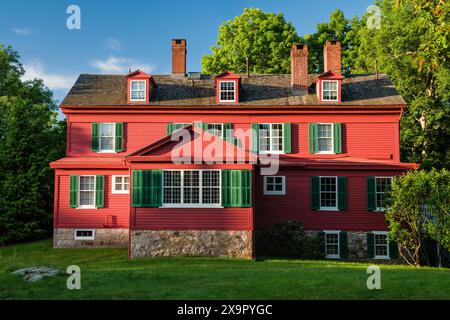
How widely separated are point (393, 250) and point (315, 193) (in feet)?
14.4

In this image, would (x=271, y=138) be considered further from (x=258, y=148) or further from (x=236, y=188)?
(x=236, y=188)

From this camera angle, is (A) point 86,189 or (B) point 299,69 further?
(B) point 299,69

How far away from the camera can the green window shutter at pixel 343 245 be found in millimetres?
22062

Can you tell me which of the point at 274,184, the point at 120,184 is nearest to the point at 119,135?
the point at 120,184

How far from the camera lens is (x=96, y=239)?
22906 mm

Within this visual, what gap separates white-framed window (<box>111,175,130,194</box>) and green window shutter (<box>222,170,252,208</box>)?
20.6 ft

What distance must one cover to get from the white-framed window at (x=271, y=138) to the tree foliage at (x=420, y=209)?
6.03m

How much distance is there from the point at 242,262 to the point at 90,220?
9.13 m

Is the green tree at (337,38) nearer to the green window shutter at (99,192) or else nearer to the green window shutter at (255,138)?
the green window shutter at (255,138)

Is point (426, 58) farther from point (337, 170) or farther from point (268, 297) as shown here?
point (337, 170)

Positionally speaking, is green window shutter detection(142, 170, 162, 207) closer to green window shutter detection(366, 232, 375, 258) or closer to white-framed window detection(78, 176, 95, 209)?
white-framed window detection(78, 176, 95, 209)

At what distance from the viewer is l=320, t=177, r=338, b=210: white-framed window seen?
22.6m

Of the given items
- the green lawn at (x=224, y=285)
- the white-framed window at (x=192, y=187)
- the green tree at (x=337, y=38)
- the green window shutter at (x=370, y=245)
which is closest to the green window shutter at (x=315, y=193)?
the green window shutter at (x=370, y=245)

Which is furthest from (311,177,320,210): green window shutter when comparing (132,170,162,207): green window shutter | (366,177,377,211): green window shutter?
(132,170,162,207): green window shutter
